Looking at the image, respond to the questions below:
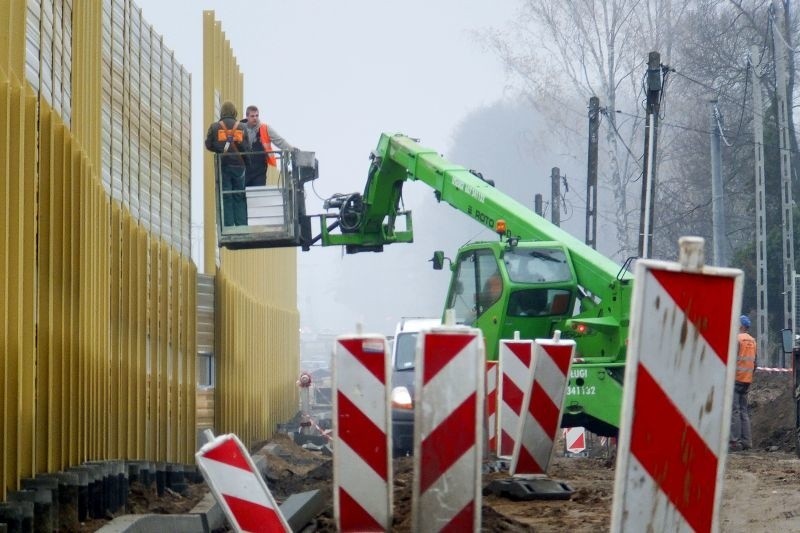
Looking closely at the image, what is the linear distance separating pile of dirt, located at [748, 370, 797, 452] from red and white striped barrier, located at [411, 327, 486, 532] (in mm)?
14891

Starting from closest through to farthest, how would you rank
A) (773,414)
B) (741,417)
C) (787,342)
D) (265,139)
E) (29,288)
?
(29,288) < (787,342) < (265,139) < (741,417) < (773,414)

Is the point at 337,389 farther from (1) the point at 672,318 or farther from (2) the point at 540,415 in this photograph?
(2) the point at 540,415

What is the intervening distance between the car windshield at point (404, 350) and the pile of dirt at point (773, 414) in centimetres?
519

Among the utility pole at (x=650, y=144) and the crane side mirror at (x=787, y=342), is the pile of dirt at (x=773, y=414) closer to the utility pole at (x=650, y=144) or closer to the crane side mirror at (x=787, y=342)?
the utility pole at (x=650, y=144)

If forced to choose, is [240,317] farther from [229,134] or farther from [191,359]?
[229,134]

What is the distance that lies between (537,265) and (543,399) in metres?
6.27

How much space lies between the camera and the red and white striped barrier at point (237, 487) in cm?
780

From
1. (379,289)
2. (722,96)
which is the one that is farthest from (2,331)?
(379,289)

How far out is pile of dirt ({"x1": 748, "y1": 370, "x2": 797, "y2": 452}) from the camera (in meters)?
23.3

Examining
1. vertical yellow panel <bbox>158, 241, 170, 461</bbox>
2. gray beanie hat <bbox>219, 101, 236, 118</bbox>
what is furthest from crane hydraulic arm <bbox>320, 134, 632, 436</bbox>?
vertical yellow panel <bbox>158, 241, 170, 461</bbox>

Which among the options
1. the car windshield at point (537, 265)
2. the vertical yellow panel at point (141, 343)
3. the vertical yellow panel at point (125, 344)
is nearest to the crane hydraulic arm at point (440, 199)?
the car windshield at point (537, 265)

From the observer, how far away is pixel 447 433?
26.0 feet

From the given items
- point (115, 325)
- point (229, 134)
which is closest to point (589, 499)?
point (115, 325)

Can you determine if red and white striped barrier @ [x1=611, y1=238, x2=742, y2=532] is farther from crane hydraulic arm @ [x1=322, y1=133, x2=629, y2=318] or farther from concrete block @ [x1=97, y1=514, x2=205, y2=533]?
crane hydraulic arm @ [x1=322, y1=133, x2=629, y2=318]
